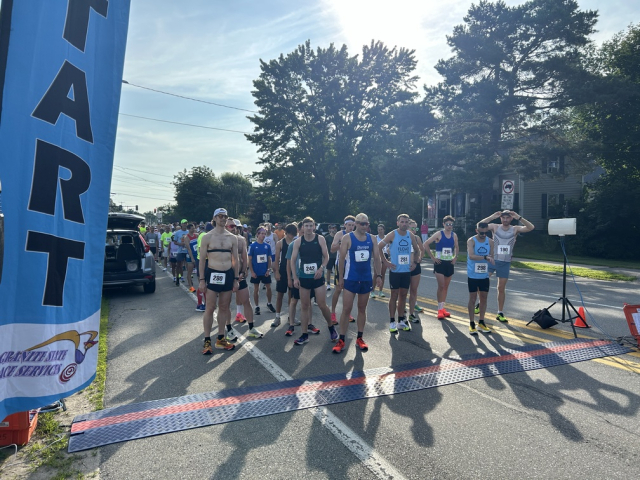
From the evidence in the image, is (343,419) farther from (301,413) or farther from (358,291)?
(358,291)

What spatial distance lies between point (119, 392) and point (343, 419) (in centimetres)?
253

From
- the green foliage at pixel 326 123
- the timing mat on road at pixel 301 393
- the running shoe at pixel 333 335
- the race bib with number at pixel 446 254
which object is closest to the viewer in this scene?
the timing mat on road at pixel 301 393

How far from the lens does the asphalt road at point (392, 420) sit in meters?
3.23

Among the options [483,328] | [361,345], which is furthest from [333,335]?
[483,328]

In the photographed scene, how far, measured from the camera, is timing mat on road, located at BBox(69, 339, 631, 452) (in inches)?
152

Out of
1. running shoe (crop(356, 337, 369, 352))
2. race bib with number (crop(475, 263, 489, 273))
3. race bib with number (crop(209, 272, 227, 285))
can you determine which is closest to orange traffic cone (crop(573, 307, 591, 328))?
race bib with number (crop(475, 263, 489, 273))

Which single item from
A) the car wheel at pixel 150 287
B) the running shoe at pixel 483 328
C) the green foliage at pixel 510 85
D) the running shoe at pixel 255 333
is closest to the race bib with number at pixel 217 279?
the running shoe at pixel 255 333

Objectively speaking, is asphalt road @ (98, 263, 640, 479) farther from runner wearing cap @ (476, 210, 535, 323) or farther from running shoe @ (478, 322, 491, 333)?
runner wearing cap @ (476, 210, 535, 323)

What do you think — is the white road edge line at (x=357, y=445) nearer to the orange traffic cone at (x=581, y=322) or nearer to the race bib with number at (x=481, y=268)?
the race bib with number at (x=481, y=268)

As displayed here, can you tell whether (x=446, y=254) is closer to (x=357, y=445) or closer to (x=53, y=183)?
(x=357, y=445)

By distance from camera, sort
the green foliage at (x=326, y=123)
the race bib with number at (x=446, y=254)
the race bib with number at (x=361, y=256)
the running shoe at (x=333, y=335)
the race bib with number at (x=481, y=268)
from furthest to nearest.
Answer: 1. the green foliage at (x=326, y=123)
2. the race bib with number at (x=446, y=254)
3. the race bib with number at (x=481, y=268)
4. the running shoe at (x=333, y=335)
5. the race bib with number at (x=361, y=256)

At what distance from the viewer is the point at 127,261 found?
38.4ft

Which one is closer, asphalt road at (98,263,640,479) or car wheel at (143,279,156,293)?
asphalt road at (98,263,640,479)

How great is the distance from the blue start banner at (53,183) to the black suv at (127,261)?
888 centimetres
